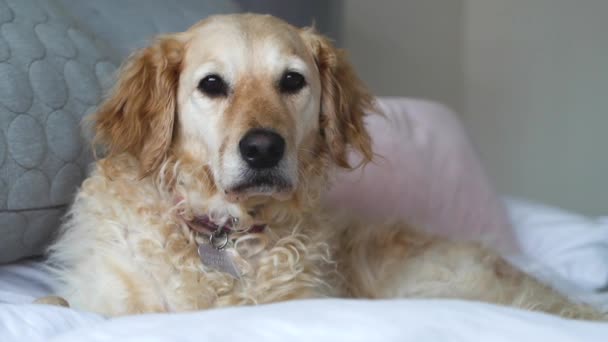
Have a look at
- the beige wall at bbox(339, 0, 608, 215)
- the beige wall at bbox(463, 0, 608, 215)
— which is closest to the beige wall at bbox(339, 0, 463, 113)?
the beige wall at bbox(339, 0, 608, 215)

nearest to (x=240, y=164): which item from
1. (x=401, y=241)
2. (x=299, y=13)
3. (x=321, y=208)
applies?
(x=321, y=208)

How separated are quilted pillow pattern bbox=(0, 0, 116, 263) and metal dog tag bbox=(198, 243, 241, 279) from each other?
346mm

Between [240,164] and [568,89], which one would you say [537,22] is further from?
[240,164]

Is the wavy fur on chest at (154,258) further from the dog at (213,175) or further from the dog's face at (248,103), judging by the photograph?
the dog's face at (248,103)

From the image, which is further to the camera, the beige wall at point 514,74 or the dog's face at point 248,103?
the beige wall at point 514,74

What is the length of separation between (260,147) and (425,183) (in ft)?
3.13

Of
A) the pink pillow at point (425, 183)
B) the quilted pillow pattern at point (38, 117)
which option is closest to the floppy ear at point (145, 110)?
the quilted pillow pattern at point (38, 117)

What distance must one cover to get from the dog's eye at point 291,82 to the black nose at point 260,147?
0.61 ft

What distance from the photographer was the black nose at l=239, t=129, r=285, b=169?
1.10 m

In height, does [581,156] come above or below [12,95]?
below

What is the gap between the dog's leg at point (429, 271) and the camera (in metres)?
1.49

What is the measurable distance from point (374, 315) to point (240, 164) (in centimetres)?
51

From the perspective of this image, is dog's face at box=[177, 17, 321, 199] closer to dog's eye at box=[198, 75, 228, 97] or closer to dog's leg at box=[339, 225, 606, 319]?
dog's eye at box=[198, 75, 228, 97]

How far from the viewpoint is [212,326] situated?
0.66m
